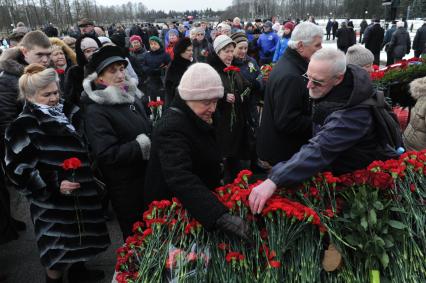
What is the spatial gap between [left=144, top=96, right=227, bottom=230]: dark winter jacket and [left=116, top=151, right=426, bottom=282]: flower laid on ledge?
0.10 m

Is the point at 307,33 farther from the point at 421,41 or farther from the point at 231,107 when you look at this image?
the point at 421,41

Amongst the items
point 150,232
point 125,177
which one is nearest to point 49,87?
point 125,177

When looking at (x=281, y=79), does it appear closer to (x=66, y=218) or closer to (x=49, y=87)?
(x=49, y=87)

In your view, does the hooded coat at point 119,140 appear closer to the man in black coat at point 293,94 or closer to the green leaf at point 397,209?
the man in black coat at point 293,94

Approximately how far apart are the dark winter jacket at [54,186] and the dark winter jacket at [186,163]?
731mm

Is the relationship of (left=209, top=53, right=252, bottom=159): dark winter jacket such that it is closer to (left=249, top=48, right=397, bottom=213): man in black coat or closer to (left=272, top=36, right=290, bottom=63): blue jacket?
(left=249, top=48, right=397, bottom=213): man in black coat

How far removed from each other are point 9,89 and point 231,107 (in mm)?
2386

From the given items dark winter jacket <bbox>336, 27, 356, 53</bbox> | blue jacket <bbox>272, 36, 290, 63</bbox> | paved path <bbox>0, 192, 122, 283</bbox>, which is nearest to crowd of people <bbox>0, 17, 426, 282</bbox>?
paved path <bbox>0, 192, 122, 283</bbox>

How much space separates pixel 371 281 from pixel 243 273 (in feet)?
1.91

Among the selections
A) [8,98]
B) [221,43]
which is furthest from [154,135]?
[221,43]

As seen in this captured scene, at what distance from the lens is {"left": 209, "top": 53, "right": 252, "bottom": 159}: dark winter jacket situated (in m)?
4.27

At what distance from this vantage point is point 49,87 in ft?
8.28

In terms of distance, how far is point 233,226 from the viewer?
5.26 ft

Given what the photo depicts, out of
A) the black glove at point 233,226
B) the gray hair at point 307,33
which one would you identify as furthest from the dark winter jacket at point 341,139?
the gray hair at point 307,33
